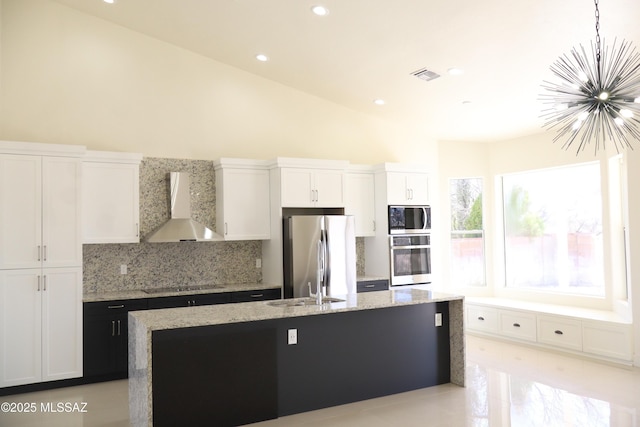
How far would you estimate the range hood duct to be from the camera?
555 centimetres

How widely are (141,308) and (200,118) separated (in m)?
2.42

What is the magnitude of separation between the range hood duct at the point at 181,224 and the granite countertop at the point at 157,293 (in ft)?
1.88

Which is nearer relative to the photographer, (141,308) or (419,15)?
(419,15)

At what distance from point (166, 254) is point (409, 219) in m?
3.24

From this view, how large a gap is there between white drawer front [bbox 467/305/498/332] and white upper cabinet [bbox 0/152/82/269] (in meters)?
5.26

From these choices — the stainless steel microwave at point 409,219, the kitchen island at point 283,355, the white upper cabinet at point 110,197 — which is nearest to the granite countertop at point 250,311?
the kitchen island at point 283,355

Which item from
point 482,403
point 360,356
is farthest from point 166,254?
point 482,403

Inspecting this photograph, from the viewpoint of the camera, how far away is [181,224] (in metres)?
5.70

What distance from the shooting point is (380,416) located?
3961mm

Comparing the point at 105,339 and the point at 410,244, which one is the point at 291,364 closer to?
the point at 105,339

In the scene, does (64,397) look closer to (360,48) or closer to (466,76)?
(360,48)

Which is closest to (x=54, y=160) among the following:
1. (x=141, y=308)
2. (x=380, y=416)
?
(x=141, y=308)

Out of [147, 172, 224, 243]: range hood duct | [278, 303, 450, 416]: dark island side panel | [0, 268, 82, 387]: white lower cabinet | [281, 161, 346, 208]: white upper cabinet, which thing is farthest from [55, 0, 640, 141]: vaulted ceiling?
[0, 268, 82, 387]: white lower cabinet

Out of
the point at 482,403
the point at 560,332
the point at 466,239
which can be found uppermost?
the point at 466,239
